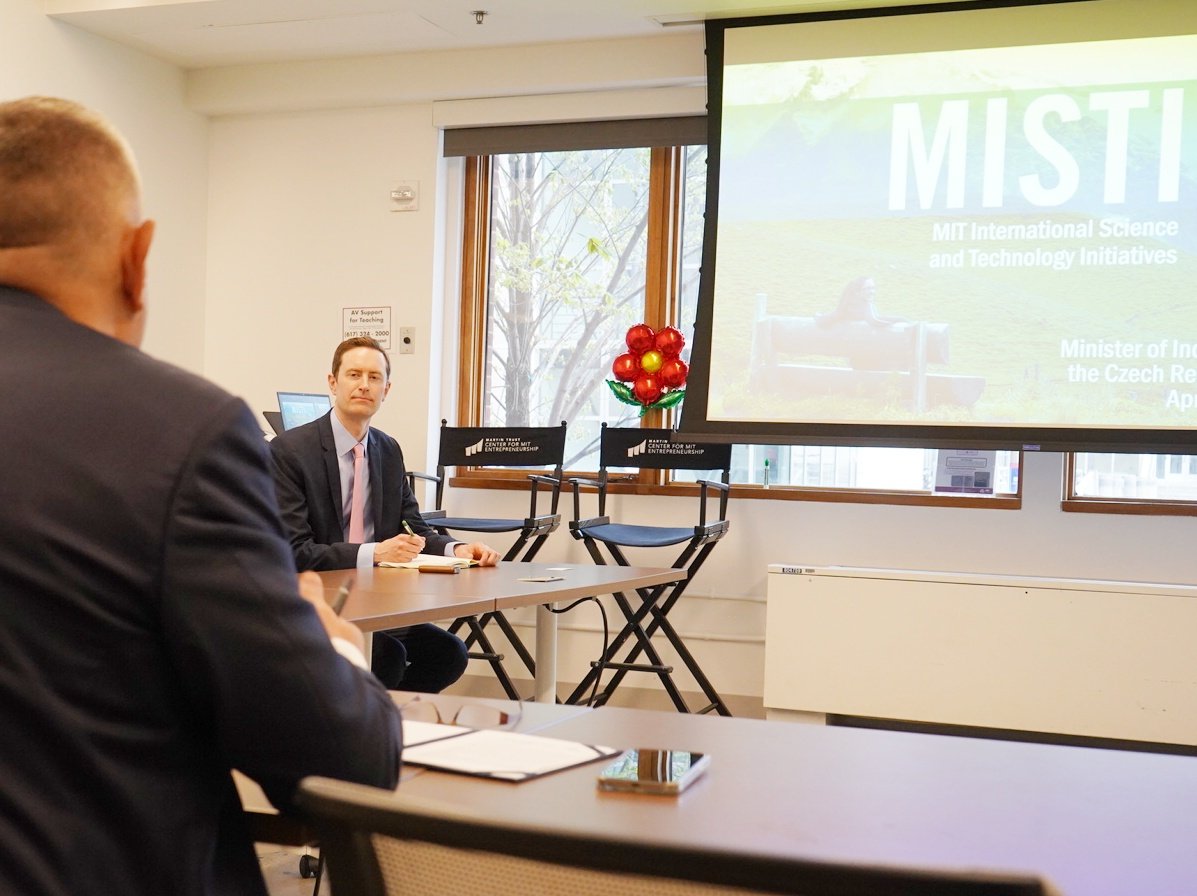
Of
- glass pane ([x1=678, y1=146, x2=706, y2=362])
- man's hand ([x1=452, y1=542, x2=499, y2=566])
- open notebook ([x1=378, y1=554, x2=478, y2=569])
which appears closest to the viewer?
open notebook ([x1=378, y1=554, x2=478, y2=569])

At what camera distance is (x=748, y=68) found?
522 centimetres

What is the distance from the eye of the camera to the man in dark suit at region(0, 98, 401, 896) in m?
0.89

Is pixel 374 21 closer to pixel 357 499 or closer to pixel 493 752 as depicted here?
pixel 357 499

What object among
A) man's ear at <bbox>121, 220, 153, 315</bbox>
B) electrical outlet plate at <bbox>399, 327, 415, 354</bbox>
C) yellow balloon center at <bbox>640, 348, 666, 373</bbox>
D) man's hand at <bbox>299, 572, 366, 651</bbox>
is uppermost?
electrical outlet plate at <bbox>399, 327, 415, 354</bbox>

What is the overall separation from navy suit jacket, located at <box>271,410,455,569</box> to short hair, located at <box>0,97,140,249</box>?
239 centimetres

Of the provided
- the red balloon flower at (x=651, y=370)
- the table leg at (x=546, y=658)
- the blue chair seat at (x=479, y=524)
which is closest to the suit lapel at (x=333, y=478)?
the table leg at (x=546, y=658)

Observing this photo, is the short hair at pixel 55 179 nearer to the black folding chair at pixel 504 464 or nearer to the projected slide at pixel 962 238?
the black folding chair at pixel 504 464

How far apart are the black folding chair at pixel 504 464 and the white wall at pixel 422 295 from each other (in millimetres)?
439

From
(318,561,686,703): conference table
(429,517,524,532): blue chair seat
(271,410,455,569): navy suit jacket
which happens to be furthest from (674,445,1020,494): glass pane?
(271,410,455,569): navy suit jacket

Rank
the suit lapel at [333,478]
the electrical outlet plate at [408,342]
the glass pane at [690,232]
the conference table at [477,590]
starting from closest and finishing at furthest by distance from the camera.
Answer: the conference table at [477,590]
the suit lapel at [333,478]
the glass pane at [690,232]
the electrical outlet plate at [408,342]

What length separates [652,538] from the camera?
4.89m

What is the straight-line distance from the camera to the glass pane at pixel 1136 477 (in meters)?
4.95

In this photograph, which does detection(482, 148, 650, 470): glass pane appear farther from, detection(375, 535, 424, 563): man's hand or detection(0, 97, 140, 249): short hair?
detection(0, 97, 140, 249): short hair

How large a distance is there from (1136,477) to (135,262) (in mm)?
4757
